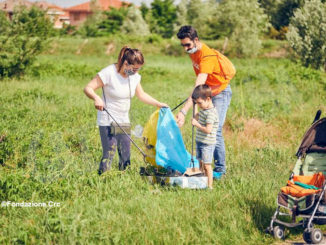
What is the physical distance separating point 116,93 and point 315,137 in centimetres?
236

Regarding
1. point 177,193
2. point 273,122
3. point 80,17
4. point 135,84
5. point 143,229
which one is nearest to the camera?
point 143,229

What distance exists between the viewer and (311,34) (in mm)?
15156

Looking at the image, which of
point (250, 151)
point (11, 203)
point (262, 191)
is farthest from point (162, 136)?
point (250, 151)

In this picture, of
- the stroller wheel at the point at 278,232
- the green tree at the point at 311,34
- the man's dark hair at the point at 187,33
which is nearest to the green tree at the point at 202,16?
the green tree at the point at 311,34

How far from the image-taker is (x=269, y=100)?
1120 centimetres

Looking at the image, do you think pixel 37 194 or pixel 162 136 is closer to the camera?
pixel 37 194

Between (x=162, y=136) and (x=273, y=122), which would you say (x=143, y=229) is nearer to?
(x=162, y=136)

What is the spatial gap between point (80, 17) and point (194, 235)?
268 feet

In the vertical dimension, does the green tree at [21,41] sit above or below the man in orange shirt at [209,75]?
below

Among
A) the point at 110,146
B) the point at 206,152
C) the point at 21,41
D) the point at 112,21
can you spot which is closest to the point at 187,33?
the point at 206,152

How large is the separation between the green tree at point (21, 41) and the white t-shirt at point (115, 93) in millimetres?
10163

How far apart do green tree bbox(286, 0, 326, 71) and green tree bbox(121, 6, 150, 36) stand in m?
28.7

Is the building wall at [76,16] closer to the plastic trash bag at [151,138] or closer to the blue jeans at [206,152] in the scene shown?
the plastic trash bag at [151,138]

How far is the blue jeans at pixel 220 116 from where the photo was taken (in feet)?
18.8
